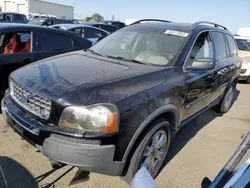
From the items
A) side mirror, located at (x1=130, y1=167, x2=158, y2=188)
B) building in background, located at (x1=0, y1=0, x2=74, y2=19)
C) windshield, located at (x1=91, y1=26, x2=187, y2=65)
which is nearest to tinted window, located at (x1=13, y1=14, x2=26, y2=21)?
windshield, located at (x1=91, y1=26, x2=187, y2=65)

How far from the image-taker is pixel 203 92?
10.7 feet

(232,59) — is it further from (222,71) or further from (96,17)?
(96,17)

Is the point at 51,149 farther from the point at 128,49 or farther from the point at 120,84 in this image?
the point at 128,49

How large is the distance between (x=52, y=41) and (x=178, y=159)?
10.6ft

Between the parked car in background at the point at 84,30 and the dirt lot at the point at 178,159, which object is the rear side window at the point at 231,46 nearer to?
the dirt lot at the point at 178,159

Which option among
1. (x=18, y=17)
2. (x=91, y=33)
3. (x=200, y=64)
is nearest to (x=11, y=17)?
(x=18, y=17)

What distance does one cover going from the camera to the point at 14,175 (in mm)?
2488

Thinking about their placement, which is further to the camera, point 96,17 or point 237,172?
point 96,17

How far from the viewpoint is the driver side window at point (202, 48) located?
9.79 feet

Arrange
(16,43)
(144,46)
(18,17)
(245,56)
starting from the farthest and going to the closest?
(18,17)
(245,56)
(16,43)
(144,46)

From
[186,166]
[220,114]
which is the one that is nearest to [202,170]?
[186,166]

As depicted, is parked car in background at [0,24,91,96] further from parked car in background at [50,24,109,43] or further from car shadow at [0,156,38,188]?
parked car in background at [50,24,109,43]

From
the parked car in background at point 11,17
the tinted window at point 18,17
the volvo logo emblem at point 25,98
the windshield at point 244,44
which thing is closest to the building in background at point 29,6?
the tinted window at point 18,17

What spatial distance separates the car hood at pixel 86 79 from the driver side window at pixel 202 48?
2.13 ft
